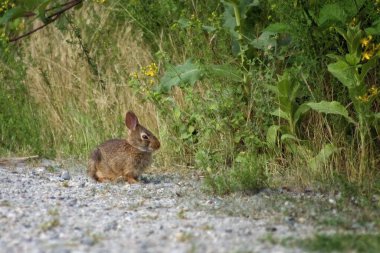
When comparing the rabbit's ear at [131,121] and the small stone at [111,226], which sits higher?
the rabbit's ear at [131,121]

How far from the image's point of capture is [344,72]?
27.8 ft

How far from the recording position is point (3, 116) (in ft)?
38.1

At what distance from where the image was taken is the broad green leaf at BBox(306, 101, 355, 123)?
339 inches

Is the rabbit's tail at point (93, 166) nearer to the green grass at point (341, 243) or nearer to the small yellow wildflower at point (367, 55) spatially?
the small yellow wildflower at point (367, 55)

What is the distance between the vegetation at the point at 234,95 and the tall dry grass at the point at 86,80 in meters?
0.03

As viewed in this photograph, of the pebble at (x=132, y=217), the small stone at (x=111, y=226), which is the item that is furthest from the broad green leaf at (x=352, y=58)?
the small stone at (x=111, y=226)

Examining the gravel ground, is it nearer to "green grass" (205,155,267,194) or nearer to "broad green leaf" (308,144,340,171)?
"green grass" (205,155,267,194)

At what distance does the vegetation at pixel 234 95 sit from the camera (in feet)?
28.1

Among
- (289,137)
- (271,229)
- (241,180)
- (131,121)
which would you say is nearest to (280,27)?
(289,137)

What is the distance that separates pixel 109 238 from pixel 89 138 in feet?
16.8

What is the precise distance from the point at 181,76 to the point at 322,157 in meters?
1.79

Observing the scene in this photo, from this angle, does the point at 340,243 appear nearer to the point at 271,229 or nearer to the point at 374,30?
the point at 271,229

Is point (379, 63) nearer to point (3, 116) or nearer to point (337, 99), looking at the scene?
point (337, 99)

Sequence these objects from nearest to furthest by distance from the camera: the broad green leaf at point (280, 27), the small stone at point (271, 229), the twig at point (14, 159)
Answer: the small stone at point (271, 229) < the broad green leaf at point (280, 27) < the twig at point (14, 159)
